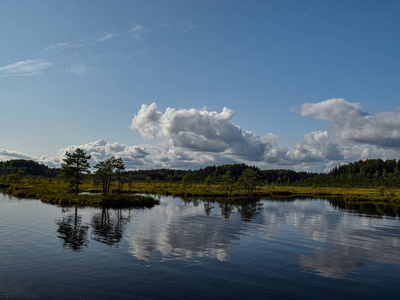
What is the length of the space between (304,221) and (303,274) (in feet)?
110

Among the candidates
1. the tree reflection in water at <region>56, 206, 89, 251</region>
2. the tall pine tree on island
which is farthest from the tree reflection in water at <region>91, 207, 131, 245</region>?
the tall pine tree on island

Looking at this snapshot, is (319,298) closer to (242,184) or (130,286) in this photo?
(130,286)

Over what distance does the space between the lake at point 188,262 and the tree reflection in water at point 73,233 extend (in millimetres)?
102

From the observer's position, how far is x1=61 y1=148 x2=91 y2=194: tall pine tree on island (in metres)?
85.0

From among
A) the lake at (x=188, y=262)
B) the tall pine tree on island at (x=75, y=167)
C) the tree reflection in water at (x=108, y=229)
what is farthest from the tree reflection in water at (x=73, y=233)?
the tall pine tree on island at (x=75, y=167)

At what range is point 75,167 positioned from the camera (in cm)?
8638

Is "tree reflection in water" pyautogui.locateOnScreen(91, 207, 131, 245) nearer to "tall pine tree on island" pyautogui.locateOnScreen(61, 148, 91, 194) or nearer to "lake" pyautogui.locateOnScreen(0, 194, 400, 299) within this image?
"lake" pyautogui.locateOnScreen(0, 194, 400, 299)

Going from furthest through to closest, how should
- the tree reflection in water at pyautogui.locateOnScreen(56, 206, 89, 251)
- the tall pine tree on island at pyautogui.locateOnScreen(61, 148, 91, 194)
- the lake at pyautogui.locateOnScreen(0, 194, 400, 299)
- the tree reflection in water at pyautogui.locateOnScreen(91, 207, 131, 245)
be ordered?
the tall pine tree on island at pyautogui.locateOnScreen(61, 148, 91, 194), the tree reflection in water at pyautogui.locateOnScreen(91, 207, 131, 245), the tree reflection in water at pyautogui.locateOnScreen(56, 206, 89, 251), the lake at pyautogui.locateOnScreen(0, 194, 400, 299)

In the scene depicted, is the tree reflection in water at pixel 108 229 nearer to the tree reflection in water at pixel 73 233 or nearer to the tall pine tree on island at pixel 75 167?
the tree reflection in water at pixel 73 233

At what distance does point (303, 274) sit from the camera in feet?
75.9

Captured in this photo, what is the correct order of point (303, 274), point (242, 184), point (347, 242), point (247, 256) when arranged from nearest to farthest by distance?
point (303, 274) → point (247, 256) → point (347, 242) → point (242, 184)

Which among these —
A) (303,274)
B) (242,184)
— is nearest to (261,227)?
(303,274)

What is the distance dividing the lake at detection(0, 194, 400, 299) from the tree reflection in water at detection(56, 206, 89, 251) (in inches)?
4.0

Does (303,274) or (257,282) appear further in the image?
(303,274)
